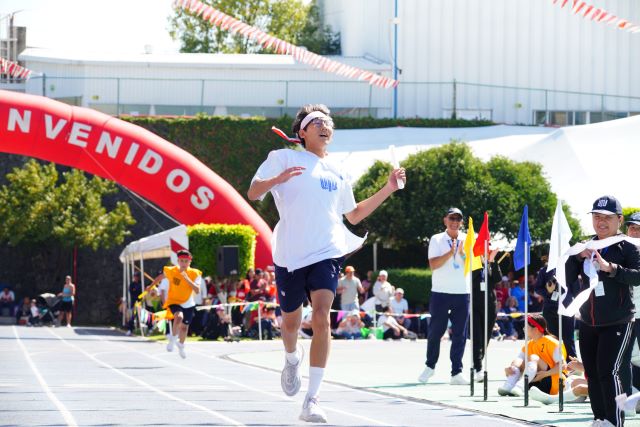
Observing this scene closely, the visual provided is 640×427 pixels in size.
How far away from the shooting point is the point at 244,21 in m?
65.1

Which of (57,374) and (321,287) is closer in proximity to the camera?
(321,287)

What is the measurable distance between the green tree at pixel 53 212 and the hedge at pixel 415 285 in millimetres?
8446

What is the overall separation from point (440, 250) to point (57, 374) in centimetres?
426

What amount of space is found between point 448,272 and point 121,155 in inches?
621

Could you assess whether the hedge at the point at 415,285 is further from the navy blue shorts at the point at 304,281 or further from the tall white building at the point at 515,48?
the navy blue shorts at the point at 304,281

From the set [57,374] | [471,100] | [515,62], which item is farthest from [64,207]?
[57,374]

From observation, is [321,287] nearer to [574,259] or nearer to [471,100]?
[574,259]

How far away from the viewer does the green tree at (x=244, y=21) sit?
65875mm

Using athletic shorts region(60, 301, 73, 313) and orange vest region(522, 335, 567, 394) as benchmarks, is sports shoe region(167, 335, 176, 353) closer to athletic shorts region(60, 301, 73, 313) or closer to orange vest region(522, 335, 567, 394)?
orange vest region(522, 335, 567, 394)

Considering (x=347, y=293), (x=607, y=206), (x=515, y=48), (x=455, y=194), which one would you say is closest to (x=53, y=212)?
(x=455, y=194)

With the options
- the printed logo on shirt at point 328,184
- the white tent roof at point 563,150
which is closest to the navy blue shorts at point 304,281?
the printed logo on shirt at point 328,184

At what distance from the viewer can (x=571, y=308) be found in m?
9.30

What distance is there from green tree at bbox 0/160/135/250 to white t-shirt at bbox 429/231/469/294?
24243 mm

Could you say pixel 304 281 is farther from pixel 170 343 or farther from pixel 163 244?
pixel 163 244
